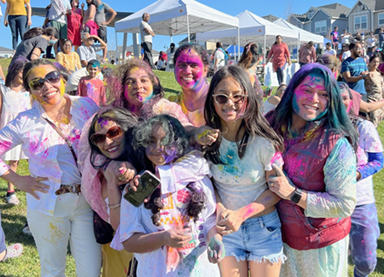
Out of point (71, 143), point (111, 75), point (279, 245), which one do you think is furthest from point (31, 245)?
point (279, 245)

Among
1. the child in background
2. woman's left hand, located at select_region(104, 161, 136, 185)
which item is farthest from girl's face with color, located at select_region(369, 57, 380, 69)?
woman's left hand, located at select_region(104, 161, 136, 185)

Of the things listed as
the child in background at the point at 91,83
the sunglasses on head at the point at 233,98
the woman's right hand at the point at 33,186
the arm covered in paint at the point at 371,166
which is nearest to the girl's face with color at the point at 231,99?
the sunglasses on head at the point at 233,98

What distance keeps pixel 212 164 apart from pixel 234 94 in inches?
17.2

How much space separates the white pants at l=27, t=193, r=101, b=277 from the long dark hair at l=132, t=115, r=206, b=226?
0.79 m

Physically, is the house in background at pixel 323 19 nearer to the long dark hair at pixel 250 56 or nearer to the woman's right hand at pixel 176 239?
the long dark hair at pixel 250 56

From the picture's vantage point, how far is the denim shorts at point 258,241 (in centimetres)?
192

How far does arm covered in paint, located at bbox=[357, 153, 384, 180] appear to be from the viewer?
2.43 meters

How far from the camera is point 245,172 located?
1.91m

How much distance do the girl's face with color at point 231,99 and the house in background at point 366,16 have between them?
57.8 meters

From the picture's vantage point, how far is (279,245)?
1946 mm

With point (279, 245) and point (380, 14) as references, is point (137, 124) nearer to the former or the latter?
point (279, 245)

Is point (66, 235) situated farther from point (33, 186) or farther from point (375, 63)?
point (375, 63)

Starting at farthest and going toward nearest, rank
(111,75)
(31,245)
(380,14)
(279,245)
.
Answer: (380,14) < (31,245) < (111,75) < (279,245)

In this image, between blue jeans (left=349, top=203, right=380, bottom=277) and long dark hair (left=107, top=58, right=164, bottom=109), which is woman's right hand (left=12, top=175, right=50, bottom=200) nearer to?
long dark hair (left=107, top=58, right=164, bottom=109)
